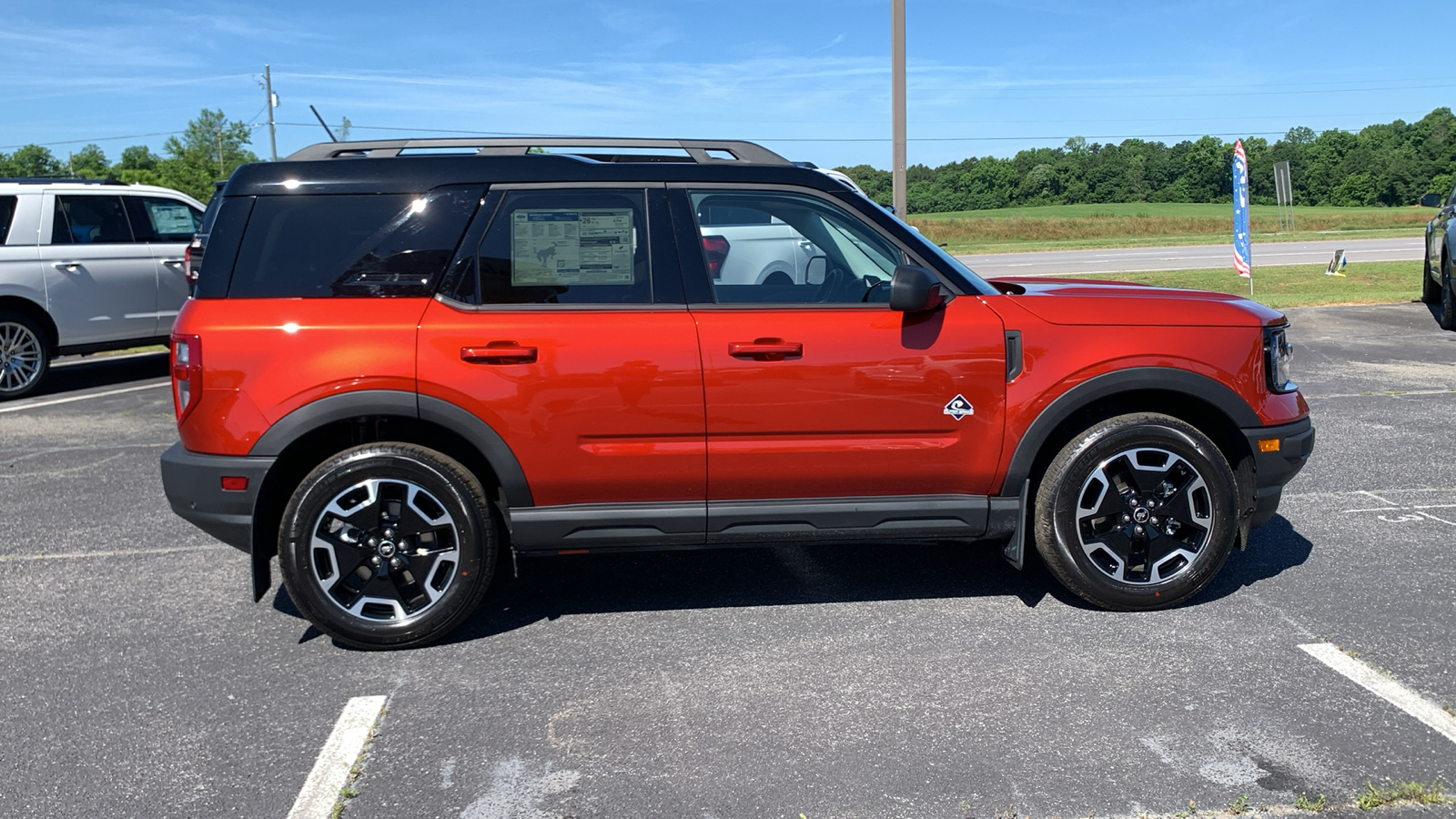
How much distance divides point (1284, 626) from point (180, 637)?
4233mm

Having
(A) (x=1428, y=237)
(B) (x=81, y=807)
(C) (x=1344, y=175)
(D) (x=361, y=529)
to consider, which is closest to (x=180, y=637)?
(D) (x=361, y=529)

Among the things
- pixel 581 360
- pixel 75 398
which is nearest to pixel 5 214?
pixel 75 398

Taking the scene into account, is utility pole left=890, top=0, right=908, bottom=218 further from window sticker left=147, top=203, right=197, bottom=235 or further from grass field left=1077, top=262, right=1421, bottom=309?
window sticker left=147, top=203, right=197, bottom=235

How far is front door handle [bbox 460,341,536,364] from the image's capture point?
13.2 feet

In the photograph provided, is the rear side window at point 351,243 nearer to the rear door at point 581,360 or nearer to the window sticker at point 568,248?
the rear door at point 581,360

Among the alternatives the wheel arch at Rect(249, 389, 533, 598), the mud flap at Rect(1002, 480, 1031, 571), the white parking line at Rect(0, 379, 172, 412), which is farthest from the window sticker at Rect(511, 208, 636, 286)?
the white parking line at Rect(0, 379, 172, 412)

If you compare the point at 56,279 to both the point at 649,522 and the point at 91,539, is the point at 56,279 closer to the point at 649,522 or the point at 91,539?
the point at 91,539

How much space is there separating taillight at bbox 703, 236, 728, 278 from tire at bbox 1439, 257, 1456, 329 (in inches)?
443

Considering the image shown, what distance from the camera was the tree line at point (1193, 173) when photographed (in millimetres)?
79000

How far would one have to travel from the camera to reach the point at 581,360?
4.02 metres

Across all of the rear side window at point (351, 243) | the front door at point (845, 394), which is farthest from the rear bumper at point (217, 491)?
the front door at point (845, 394)

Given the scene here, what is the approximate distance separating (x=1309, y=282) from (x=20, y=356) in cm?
1946

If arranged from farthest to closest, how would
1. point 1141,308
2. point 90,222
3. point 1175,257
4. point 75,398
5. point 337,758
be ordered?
point 1175,257 < point 90,222 < point 75,398 < point 1141,308 < point 337,758

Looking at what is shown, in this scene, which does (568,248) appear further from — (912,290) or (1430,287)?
(1430,287)
